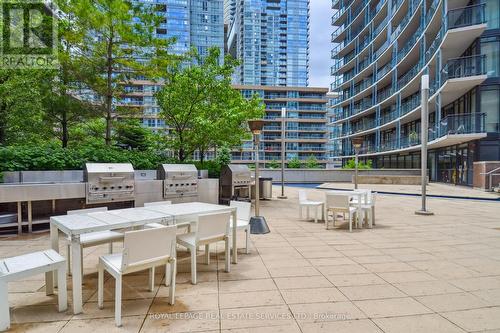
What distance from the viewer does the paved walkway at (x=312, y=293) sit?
2826 millimetres

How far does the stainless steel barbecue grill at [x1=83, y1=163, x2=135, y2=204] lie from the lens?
7.01m

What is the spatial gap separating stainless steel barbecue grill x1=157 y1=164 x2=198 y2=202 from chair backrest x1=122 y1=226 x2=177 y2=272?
553 centimetres

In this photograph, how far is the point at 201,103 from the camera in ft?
39.1

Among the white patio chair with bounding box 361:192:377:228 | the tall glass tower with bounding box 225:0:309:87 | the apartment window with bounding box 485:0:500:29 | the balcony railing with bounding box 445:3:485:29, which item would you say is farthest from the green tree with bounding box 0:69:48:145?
the tall glass tower with bounding box 225:0:309:87

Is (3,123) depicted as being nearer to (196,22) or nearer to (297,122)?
(297,122)

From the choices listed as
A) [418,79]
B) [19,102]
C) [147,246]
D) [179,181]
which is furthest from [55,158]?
[418,79]

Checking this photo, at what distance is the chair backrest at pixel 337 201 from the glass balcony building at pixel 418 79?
14.3 metres

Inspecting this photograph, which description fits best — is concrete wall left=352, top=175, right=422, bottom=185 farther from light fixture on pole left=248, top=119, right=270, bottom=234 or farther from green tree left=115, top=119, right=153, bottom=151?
light fixture on pole left=248, top=119, right=270, bottom=234

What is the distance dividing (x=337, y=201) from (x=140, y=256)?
16.9 ft

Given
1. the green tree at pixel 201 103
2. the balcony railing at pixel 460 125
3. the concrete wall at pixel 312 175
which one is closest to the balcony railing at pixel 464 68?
the balcony railing at pixel 460 125

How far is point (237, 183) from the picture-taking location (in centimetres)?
1085

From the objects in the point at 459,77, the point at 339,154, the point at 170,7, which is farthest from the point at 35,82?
the point at 170,7

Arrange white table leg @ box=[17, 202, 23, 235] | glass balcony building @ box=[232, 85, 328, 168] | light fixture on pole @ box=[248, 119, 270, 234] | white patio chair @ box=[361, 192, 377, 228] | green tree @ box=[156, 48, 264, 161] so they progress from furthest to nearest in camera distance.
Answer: glass balcony building @ box=[232, 85, 328, 168] → green tree @ box=[156, 48, 264, 161] → white patio chair @ box=[361, 192, 377, 228] → light fixture on pole @ box=[248, 119, 270, 234] → white table leg @ box=[17, 202, 23, 235]

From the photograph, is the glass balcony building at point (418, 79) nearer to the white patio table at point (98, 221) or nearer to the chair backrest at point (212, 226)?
the chair backrest at point (212, 226)
